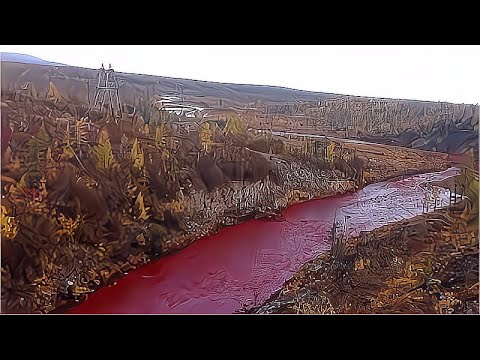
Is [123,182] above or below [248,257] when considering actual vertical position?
above

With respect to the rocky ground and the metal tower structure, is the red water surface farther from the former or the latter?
the metal tower structure

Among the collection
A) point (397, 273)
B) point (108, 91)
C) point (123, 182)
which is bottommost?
point (397, 273)

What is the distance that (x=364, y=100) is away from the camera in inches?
128

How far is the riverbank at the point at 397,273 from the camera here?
3268 mm

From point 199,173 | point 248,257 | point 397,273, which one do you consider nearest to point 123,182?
point 199,173

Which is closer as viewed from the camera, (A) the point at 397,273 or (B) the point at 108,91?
(B) the point at 108,91

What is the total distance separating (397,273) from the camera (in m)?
3.29

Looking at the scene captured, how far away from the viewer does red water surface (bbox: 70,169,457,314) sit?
3.25m

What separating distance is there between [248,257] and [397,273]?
866mm

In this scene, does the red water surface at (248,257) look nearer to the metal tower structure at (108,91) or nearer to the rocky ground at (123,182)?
the rocky ground at (123,182)

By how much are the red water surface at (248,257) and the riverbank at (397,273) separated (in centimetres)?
7

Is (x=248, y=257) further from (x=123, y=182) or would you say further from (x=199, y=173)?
(x=123, y=182)
